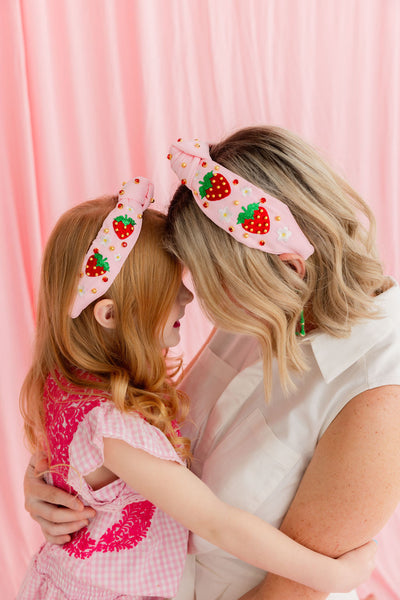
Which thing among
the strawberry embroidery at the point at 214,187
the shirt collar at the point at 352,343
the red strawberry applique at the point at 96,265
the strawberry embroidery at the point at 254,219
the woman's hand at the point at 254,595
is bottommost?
the woman's hand at the point at 254,595

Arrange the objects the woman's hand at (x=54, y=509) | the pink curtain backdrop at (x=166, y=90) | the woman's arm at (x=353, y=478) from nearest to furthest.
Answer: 1. the woman's arm at (x=353, y=478)
2. the woman's hand at (x=54, y=509)
3. the pink curtain backdrop at (x=166, y=90)

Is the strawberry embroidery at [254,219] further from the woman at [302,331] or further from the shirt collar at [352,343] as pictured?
the shirt collar at [352,343]

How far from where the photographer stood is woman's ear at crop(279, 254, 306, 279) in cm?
120

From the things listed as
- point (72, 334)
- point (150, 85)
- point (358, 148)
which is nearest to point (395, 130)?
point (358, 148)

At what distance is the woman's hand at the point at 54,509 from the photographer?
1364mm

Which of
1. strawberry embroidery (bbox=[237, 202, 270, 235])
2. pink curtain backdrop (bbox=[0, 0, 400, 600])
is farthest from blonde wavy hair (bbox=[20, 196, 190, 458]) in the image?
pink curtain backdrop (bbox=[0, 0, 400, 600])

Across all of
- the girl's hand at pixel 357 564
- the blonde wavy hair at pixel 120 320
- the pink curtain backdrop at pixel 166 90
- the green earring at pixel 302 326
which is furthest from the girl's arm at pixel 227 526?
the pink curtain backdrop at pixel 166 90

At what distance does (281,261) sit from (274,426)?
330 mm

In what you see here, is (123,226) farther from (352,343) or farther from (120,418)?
(352,343)

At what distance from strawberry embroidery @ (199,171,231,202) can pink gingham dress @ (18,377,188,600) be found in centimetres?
47

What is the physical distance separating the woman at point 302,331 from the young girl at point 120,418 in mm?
84

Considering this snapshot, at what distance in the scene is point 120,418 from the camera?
4.15ft

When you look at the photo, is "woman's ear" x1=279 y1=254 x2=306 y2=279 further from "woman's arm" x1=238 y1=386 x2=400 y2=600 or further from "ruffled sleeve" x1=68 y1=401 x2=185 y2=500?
"ruffled sleeve" x1=68 y1=401 x2=185 y2=500

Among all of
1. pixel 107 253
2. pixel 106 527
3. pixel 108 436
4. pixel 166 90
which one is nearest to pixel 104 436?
pixel 108 436
